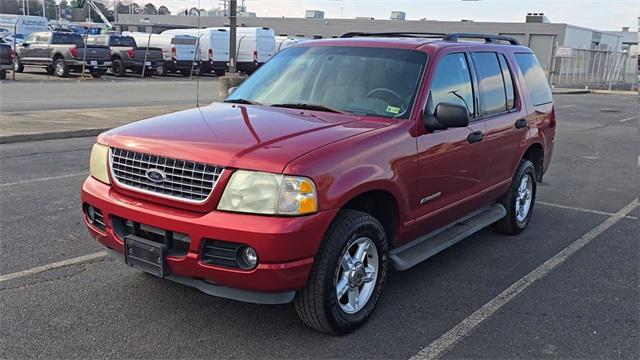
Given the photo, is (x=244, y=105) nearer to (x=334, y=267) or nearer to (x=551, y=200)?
(x=334, y=267)

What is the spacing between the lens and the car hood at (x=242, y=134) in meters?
3.34

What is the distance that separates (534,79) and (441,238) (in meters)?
2.55

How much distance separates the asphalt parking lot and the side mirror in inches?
49.2

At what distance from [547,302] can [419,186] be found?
129 centimetres

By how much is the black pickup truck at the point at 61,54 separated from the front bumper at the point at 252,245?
24.8 m

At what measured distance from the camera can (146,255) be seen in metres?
3.46

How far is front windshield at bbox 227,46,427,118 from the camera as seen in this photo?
4375 mm

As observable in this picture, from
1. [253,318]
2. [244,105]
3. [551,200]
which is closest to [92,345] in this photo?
[253,318]

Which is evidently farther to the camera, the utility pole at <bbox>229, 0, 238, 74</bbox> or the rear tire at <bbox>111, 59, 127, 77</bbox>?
the rear tire at <bbox>111, 59, 127, 77</bbox>

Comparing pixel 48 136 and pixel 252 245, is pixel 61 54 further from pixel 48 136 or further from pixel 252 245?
pixel 252 245

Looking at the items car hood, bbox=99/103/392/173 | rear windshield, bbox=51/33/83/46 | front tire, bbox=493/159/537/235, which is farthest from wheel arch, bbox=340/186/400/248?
rear windshield, bbox=51/33/83/46

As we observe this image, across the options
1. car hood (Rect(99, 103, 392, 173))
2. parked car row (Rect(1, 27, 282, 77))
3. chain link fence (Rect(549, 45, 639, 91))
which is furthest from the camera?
chain link fence (Rect(549, 45, 639, 91))

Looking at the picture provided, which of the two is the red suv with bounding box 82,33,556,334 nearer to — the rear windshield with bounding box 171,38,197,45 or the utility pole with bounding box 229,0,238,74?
the utility pole with bounding box 229,0,238,74

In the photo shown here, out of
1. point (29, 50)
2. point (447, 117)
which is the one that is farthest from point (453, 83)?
point (29, 50)
